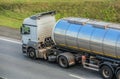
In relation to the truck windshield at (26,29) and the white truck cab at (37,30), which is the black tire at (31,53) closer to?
the white truck cab at (37,30)

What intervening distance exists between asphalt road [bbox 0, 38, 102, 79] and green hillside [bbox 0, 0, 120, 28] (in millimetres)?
9247

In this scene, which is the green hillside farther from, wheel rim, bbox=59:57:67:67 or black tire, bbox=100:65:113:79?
black tire, bbox=100:65:113:79

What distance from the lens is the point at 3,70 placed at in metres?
27.8

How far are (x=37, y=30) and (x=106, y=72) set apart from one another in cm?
659

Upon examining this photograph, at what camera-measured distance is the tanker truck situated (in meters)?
→ 24.8

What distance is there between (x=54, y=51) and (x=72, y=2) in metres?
15.3

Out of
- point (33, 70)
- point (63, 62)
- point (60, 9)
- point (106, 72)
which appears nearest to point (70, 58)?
point (63, 62)

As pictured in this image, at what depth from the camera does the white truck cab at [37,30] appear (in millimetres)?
28969

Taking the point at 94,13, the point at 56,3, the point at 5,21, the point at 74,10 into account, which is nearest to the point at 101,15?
the point at 94,13

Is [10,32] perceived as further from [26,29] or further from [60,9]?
[26,29]

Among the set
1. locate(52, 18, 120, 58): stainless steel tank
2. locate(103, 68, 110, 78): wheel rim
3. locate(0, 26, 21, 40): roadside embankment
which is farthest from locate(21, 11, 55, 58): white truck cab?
locate(103, 68, 110, 78): wheel rim

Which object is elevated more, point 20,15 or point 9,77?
point 20,15

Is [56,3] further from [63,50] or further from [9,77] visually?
[9,77]

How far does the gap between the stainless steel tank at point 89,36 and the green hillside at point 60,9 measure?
11.5 meters
